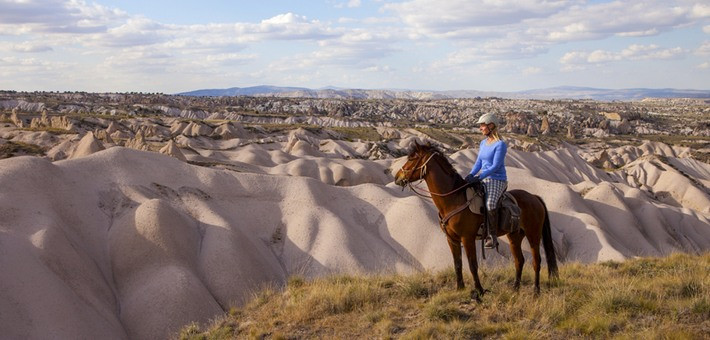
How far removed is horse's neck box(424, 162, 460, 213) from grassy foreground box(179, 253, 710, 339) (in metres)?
1.69

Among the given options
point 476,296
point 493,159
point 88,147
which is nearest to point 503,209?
point 493,159

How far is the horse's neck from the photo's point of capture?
9.39 m

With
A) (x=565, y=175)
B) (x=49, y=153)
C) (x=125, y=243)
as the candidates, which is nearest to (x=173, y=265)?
(x=125, y=243)

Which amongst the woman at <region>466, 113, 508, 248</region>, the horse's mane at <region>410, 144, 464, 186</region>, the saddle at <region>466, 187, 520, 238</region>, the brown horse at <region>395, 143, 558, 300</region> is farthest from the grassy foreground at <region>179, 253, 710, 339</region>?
the horse's mane at <region>410, 144, 464, 186</region>

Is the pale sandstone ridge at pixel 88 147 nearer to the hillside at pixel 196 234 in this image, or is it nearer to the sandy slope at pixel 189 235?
the hillside at pixel 196 234

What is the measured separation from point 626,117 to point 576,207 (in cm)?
14289

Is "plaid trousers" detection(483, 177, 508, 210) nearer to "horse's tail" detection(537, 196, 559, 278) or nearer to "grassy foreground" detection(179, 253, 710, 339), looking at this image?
"grassy foreground" detection(179, 253, 710, 339)

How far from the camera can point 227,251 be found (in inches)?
974

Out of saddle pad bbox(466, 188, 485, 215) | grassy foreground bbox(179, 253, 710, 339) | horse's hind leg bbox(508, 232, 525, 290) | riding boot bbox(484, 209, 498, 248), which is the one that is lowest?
grassy foreground bbox(179, 253, 710, 339)

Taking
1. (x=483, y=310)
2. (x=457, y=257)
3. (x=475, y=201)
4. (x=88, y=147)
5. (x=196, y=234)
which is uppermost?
(x=475, y=201)

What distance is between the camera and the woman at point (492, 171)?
930 centimetres

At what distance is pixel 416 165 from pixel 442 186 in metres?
0.59

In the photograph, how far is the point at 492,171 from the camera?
367 inches

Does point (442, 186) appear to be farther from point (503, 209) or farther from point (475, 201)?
point (503, 209)
